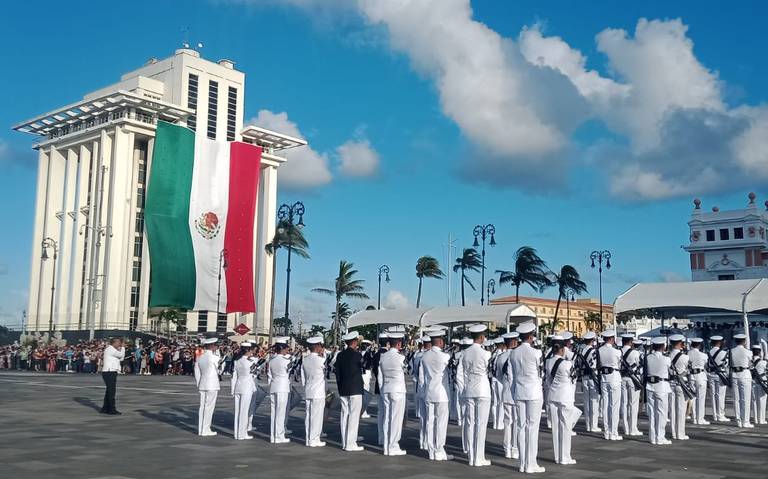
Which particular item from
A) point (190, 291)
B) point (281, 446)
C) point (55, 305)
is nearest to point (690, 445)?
point (281, 446)

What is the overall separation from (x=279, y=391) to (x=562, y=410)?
5.48 metres

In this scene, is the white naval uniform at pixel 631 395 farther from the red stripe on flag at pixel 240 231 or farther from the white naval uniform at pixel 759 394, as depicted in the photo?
the red stripe on flag at pixel 240 231

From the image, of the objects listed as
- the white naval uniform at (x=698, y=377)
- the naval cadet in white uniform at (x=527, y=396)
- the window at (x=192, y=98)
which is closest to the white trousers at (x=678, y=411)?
the white naval uniform at (x=698, y=377)

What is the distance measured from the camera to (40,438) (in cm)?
1356

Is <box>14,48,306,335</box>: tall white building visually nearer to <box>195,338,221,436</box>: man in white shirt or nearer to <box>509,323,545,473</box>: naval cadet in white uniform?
<box>195,338,221,436</box>: man in white shirt

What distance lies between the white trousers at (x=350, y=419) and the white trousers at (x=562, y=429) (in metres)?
3.44

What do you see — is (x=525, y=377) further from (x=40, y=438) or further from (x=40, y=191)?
(x=40, y=191)

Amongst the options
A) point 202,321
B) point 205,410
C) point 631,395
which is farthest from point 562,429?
point 202,321

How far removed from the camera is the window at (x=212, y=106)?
284 ft

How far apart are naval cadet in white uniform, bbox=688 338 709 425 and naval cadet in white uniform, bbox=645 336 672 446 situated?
2330mm

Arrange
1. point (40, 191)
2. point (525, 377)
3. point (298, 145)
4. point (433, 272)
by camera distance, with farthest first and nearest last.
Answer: point (298, 145) < point (40, 191) < point (433, 272) < point (525, 377)

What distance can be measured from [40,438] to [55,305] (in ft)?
246

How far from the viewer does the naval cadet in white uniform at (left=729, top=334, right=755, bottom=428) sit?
52.3ft

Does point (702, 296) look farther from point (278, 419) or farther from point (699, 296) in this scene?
point (278, 419)
